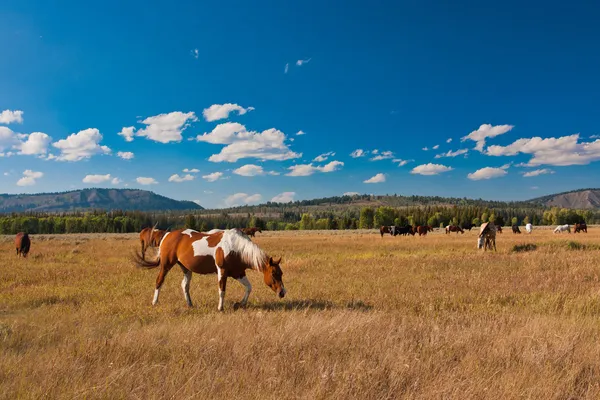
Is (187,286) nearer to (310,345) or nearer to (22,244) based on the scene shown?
(310,345)

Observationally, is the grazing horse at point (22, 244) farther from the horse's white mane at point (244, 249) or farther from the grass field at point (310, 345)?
the horse's white mane at point (244, 249)

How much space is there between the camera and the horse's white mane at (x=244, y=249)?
889cm

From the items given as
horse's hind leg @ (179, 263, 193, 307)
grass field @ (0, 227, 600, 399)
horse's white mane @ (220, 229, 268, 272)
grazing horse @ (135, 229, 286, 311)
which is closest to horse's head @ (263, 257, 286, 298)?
grazing horse @ (135, 229, 286, 311)

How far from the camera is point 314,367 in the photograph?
4.66 m

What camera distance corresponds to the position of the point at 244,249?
9.10m

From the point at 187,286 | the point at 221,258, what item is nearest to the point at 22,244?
the point at 187,286

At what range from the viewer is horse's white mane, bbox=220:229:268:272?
889 centimetres

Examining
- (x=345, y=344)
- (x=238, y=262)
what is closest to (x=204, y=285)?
(x=238, y=262)

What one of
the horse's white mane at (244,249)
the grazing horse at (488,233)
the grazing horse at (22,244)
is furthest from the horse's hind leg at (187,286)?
the grazing horse at (488,233)

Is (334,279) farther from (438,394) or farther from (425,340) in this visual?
(438,394)

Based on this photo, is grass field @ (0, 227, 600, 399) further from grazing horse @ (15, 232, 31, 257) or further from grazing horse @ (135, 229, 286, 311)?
grazing horse @ (15, 232, 31, 257)

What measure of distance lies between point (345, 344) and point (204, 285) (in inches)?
329

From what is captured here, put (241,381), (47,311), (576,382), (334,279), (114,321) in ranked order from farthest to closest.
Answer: (334,279), (47,311), (114,321), (576,382), (241,381)

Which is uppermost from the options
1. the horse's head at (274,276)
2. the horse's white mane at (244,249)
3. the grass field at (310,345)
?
the horse's white mane at (244,249)
